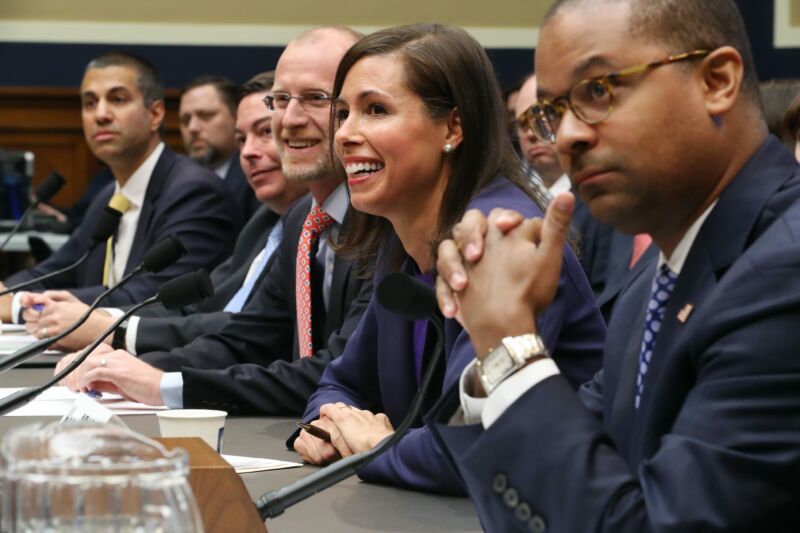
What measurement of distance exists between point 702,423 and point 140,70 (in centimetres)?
425

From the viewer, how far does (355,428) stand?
191 cm

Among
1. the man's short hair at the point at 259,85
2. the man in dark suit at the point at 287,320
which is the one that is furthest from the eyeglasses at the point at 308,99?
the man's short hair at the point at 259,85

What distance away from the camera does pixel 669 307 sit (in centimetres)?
129

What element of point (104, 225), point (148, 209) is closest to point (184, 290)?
point (104, 225)

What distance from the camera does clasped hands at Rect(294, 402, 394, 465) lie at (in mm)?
1881

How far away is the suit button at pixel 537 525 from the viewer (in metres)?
1.20

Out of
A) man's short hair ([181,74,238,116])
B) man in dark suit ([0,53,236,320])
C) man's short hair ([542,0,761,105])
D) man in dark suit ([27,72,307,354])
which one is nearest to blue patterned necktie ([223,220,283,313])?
man in dark suit ([27,72,307,354])

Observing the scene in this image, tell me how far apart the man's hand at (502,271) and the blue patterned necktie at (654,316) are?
0.46 ft

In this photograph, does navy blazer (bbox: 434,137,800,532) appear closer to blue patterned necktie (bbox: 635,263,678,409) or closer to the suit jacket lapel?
blue patterned necktie (bbox: 635,263,678,409)

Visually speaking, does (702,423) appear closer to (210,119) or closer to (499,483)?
(499,483)

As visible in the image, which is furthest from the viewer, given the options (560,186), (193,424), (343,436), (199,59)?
(199,59)

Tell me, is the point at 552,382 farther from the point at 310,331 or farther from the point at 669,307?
the point at 310,331

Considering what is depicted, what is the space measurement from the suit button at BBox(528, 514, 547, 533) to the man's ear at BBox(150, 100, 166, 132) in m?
4.02

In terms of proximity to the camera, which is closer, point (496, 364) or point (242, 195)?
point (496, 364)
